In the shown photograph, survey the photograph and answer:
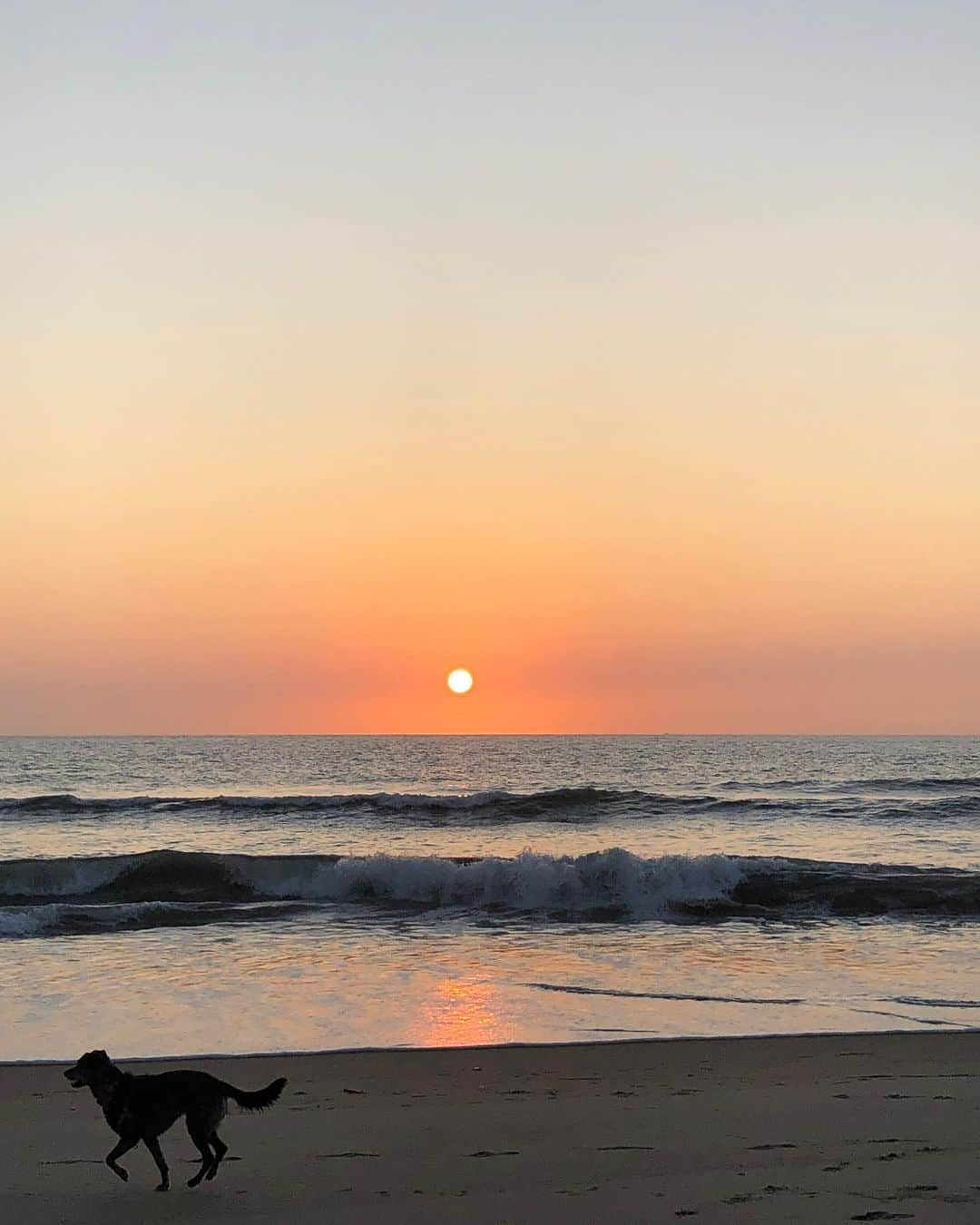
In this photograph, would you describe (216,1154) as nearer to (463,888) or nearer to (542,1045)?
(542,1045)

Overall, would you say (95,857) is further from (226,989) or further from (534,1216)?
(534,1216)

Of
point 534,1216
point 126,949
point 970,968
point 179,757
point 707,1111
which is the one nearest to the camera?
point 534,1216

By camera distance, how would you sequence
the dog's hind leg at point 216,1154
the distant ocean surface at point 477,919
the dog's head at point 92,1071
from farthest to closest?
the distant ocean surface at point 477,919, the dog's hind leg at point 216,1154, the dog's head at point 92,1071

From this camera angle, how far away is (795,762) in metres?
62.7

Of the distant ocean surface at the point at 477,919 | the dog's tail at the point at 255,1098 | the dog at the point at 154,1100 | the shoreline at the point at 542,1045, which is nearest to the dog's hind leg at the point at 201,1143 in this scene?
the dog at the point at 154,1100

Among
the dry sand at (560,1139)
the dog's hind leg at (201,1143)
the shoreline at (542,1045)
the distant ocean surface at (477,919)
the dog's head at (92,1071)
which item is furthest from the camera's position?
the distant ocean surface at (477,919)

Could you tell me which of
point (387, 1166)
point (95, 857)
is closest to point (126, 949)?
point (387, 1166)

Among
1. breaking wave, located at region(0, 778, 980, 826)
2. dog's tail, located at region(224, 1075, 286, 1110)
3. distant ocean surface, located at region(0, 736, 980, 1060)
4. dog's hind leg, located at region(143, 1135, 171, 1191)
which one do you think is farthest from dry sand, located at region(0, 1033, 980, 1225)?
breaking wave, located at region(0, 778, 980, 826)

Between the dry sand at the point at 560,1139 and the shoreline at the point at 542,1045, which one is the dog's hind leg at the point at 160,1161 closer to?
the dry sand at the point at 560,1139

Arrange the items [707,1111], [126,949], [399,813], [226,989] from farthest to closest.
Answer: [399,813] < [126,949] < [226,989] < [707,1111]

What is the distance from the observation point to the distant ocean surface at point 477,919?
30.9 ft

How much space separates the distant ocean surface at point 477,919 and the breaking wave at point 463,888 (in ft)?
0.18

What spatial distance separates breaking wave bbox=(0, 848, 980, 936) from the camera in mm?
15820

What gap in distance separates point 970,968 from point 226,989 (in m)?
7.03
